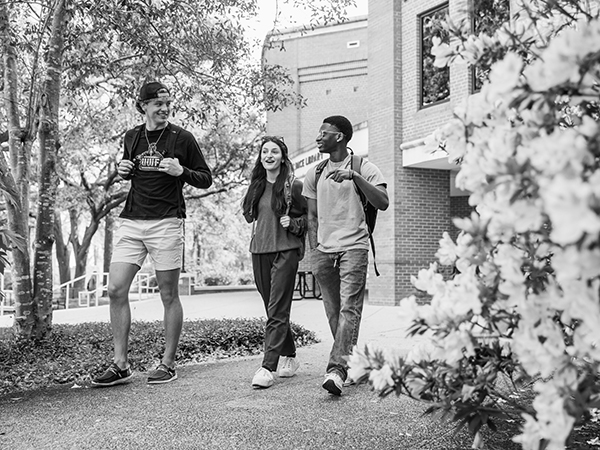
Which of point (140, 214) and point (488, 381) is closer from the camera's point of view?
point (488, 381)

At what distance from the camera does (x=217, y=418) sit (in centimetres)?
380

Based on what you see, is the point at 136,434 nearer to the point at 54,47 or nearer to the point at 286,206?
the point at 286,206

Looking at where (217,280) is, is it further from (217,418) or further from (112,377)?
(217,418)

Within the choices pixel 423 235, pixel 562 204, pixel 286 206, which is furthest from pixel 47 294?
pixel 423 235

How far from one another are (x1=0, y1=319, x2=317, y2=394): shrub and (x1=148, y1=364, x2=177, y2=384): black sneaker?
0.60 metres

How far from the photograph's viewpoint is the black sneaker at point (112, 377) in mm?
4852

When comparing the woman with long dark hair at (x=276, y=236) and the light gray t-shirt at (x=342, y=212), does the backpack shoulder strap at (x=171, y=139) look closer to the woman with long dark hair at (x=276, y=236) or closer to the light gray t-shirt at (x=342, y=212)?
the woman with long dark hair at (x=276, y=236)

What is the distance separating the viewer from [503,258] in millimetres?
1495

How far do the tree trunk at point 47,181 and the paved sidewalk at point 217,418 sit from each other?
197cm

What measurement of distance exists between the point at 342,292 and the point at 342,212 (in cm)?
59

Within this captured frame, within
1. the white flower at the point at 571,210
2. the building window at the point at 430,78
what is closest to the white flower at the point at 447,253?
the white flower at the point at 571,210

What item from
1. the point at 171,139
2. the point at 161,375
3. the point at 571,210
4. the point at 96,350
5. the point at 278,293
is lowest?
the point at 96,350

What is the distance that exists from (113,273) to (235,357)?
7.52 ft

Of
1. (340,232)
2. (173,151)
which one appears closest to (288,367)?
(340,232)
